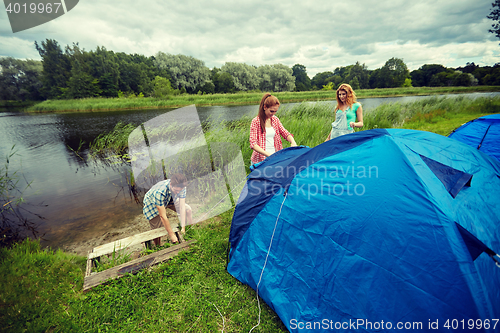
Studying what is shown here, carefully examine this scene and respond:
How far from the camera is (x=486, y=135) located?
409 cm

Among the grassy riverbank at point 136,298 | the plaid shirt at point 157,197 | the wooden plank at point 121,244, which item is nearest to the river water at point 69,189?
the grassy riverbank at point 136,298

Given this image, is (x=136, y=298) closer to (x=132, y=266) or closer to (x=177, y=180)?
(x=132, y=266)

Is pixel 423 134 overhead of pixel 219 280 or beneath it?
overhead

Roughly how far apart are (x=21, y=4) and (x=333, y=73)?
80369 mm

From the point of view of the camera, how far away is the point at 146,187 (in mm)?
5844

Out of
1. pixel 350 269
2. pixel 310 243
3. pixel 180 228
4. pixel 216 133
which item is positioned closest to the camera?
pixel 350 269

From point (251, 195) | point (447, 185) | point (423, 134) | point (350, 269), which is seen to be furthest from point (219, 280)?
point (423, 134)

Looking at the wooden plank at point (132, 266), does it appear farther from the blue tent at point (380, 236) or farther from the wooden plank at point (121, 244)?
the blue tent at point (380, 236)

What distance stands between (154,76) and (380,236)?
45.6m

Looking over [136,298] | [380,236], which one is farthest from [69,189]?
[380,236]

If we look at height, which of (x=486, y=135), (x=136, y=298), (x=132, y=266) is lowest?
(x=136, y=298)

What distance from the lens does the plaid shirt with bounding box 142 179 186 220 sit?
9.29 ft

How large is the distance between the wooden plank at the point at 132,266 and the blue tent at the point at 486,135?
6.01 meters

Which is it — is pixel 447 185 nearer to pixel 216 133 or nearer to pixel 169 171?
pixel 169 171
